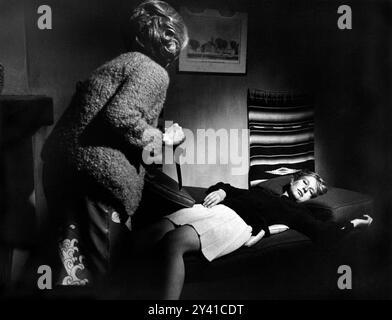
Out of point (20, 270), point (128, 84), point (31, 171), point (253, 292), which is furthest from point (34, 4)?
point (253, 292)

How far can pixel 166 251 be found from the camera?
2986 millimetres

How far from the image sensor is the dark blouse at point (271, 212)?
3121 mm

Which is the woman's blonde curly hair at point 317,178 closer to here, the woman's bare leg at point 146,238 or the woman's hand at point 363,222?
the woman's hand at point 363,222

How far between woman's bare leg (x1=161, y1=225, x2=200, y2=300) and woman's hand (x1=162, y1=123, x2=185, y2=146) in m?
0.51

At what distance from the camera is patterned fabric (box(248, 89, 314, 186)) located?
3137 mm

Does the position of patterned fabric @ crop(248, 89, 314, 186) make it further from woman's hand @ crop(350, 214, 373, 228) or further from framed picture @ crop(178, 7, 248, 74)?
woman's hand @ crop(350, 214, 373, 228)

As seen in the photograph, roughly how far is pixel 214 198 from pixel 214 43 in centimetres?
94

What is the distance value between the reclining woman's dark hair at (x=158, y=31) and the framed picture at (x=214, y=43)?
5cm

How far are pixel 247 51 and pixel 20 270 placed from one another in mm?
1890

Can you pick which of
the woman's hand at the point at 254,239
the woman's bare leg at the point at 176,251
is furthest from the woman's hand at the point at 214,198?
the woman's hand at the point at 254,239

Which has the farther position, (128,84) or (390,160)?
(390,160)

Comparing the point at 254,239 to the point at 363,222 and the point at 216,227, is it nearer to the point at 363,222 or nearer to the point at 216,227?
the point at 216,227
